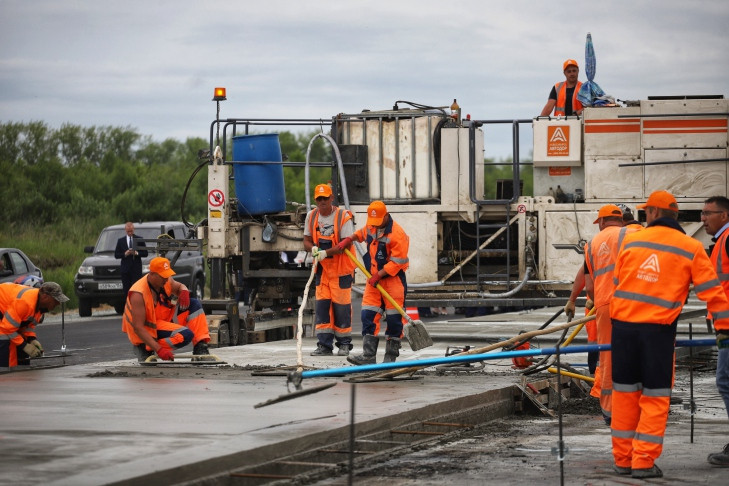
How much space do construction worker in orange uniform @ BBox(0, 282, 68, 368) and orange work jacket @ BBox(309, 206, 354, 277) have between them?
307 cm

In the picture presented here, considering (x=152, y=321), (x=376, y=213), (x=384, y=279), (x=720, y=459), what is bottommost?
(x=720, y=459)

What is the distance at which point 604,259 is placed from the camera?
10508 mm

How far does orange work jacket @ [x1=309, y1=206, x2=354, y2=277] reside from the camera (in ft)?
47.5

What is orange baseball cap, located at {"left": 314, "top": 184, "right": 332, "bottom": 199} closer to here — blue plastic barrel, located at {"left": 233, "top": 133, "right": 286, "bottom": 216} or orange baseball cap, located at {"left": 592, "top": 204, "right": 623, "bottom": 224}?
blue plastic barrel, located at {"left": 233, "top": 133, "right": 286, "bottom": 216}

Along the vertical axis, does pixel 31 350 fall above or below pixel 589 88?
below

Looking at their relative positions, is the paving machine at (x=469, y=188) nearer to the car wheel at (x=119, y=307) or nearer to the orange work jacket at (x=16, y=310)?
the orange work jacket at (x=16, y=310)

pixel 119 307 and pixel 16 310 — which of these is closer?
pixel 16 310

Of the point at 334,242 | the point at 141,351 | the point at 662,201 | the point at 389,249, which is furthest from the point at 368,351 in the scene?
the point at 662,201

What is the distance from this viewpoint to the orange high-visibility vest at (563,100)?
54.4 ft

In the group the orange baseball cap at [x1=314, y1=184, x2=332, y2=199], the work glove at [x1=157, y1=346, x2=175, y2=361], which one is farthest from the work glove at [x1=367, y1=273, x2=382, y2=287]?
the work glove at [x1=157, y1=346, x2=175, y2=361]

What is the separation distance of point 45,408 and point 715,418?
5675 mm

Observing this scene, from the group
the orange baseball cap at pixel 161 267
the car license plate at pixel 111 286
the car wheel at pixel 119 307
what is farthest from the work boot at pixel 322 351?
the car wheel at pixel 119 307

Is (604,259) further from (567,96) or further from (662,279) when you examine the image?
(567,96)

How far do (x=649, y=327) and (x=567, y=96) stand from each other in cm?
905
